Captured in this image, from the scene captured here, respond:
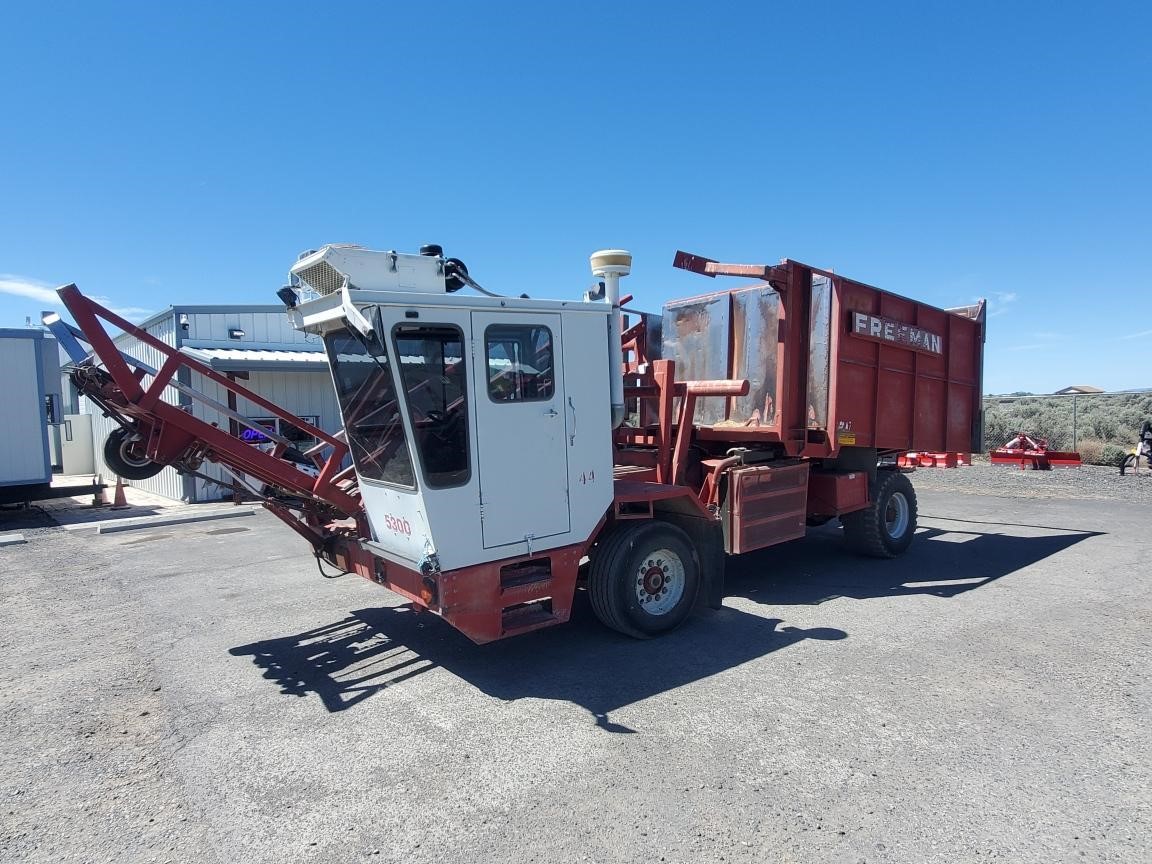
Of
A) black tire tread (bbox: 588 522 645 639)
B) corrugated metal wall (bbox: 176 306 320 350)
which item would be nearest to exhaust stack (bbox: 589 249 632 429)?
black tire tread (bbox: 588 522 645 639)

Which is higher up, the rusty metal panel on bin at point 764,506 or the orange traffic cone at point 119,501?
the rusty metal panel on bin at point 764,506

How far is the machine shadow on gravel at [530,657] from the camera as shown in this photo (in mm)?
4816

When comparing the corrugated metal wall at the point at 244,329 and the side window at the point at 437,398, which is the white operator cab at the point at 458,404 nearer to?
the side window at the point at 437,398

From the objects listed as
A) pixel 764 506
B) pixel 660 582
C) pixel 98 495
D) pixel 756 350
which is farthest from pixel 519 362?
pixel 98 495

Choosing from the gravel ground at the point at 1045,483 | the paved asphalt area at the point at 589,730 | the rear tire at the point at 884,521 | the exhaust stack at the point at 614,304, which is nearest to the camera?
the paved asphalt area at the point at 589,730

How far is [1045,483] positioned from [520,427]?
15311mm

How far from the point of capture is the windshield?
4625 millimetres

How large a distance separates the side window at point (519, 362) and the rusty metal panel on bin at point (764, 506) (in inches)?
102

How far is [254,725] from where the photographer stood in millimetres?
4367

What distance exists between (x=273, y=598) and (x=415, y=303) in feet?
14.1

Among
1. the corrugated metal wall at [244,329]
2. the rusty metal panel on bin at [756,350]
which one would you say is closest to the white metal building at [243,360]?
the corrugated metal wall at [244,329]

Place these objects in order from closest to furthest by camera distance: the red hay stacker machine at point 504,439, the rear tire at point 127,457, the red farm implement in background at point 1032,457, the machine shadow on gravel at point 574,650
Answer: the red hay stacker machine at point 504,439
the machine shadow on gravel at point 574,650
the rear tire at point 127,457
the red farm implement in background at point 1032,457

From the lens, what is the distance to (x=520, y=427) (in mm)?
4883

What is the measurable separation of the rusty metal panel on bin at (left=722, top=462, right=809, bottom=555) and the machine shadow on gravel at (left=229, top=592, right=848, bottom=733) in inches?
31.4
